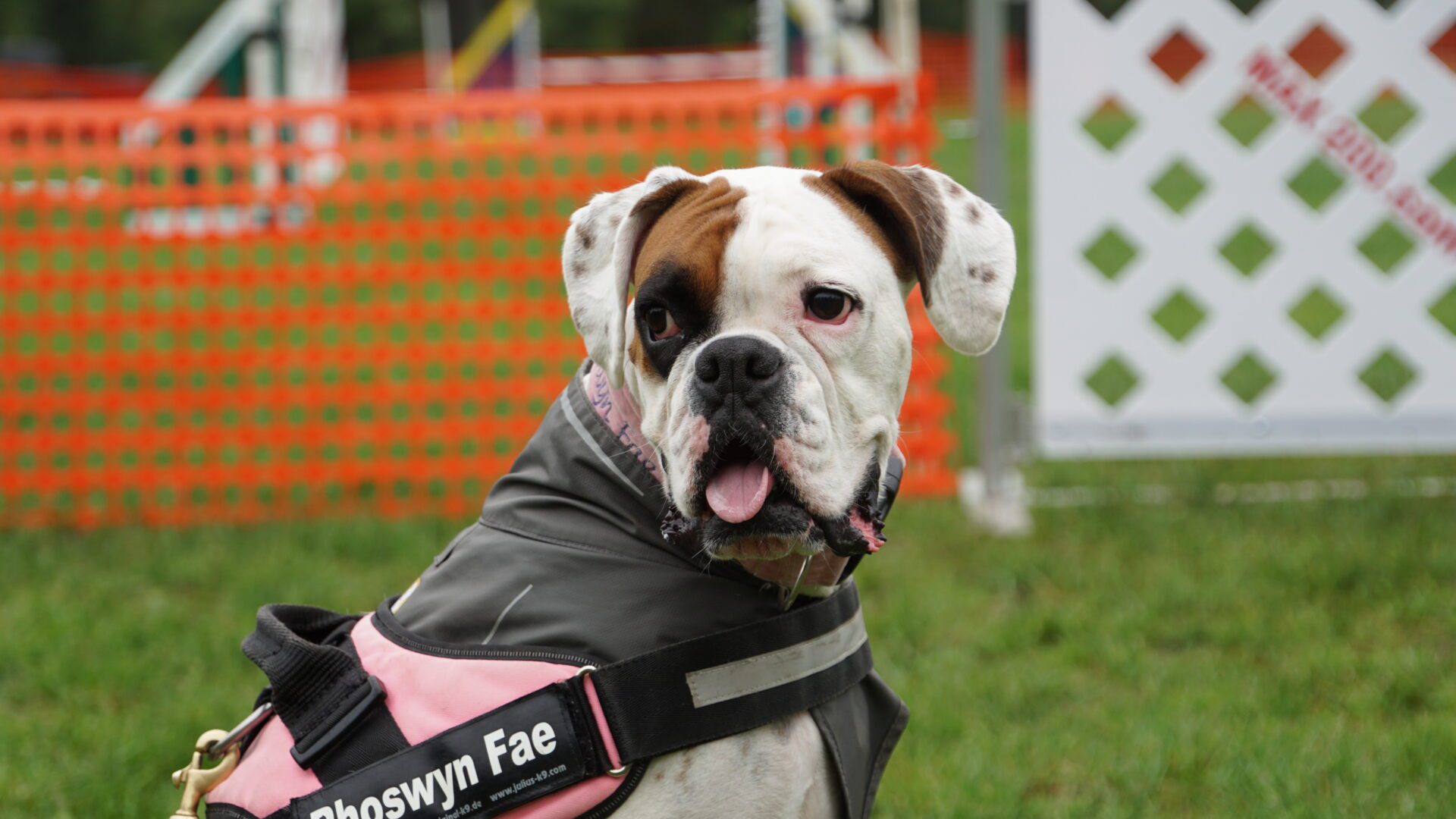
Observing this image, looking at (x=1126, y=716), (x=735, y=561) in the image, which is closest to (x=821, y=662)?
(x=735, y=561)

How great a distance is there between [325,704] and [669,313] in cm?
76

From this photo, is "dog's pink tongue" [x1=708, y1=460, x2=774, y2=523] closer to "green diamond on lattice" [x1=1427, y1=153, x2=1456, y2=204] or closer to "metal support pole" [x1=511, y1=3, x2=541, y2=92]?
"green diamond on lattice" [x1=1427, y1=153, x2=1456, y2=204]

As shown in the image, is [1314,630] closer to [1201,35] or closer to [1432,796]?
[1432,796]

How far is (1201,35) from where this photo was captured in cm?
512

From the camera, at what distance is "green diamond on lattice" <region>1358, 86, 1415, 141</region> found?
5.26m

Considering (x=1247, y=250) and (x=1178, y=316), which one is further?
(x=1247, y=250)

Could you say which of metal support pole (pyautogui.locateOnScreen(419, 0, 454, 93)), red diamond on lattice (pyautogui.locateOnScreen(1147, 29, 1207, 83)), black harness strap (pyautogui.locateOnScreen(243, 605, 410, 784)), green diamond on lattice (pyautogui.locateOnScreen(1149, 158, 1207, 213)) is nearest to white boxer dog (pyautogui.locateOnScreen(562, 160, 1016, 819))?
black harness strap (pyautogui.locateOnScreen(243, 605, 410, 784))

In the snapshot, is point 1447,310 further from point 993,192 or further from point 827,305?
point 827,305

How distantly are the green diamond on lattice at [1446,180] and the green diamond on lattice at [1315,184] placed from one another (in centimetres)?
332

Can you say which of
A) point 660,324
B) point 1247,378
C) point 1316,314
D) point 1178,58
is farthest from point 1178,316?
point 1178,58

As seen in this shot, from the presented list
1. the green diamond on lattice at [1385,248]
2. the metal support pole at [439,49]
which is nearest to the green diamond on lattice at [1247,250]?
the green diamond on lattice at [1385,248]

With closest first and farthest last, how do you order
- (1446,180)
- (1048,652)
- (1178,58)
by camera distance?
(1048,652)
(1446,180)
(1178,58)

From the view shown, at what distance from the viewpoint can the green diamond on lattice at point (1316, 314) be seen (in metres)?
7.63

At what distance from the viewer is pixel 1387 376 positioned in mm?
6273
